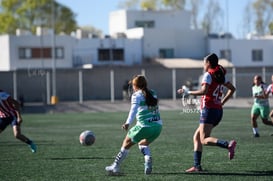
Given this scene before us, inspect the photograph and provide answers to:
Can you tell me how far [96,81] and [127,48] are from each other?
1672cm

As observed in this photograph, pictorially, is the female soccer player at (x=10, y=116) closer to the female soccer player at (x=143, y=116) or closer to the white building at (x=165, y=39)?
the female soccer player at (x=143, y=116)

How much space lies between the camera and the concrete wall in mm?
58656

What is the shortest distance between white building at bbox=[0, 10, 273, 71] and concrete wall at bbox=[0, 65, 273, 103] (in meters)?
11.2

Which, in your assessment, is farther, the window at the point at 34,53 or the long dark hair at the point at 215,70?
the window at the point at 34,53

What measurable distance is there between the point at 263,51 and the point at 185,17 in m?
13.2

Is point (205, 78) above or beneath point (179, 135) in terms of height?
above

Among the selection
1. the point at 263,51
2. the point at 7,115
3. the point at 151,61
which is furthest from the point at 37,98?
the point at 7,115

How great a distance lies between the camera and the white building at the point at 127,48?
7300cm

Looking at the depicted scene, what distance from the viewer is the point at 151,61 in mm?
77812

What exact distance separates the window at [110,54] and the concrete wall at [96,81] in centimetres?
1311

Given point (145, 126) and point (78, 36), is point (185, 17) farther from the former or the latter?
point (145, 126)

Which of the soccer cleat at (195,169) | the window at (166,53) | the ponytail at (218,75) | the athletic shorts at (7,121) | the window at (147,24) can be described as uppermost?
the window at (147,24)

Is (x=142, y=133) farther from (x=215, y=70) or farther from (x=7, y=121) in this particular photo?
(x=7, y=121)

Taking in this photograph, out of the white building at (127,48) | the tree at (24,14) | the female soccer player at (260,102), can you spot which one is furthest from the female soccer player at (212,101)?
the tree at (24,14)
